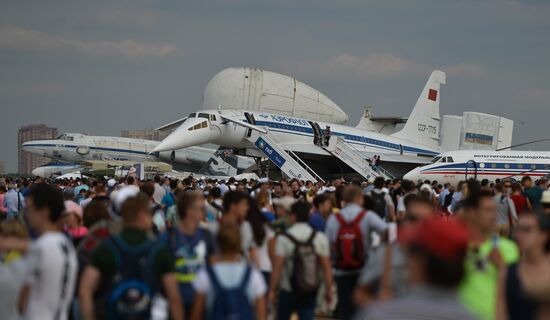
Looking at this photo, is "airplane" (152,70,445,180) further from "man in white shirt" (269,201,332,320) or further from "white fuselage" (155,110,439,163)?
"man in white shirt" (269,201,332,320)

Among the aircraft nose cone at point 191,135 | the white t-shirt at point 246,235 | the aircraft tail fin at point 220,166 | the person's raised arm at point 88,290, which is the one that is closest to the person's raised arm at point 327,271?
the white t-shirt at point 246,235

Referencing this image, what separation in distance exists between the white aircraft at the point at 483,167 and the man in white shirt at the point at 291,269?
28.3m

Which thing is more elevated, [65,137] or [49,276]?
[49,276]

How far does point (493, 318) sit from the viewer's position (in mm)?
4746

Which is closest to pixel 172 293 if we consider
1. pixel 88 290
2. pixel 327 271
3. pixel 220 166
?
pixel 88 290

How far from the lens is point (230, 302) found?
5508 mm

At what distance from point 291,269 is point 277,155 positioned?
3334 centimetres

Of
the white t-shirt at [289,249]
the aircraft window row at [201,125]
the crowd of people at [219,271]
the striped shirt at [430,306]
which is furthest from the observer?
the aircraft window row at [201,125]

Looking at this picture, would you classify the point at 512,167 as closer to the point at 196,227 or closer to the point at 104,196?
the point at 104,196

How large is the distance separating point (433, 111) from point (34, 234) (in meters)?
49.2

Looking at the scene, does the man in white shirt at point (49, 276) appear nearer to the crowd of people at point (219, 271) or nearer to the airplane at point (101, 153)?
the crowd of people at point (219, 271)

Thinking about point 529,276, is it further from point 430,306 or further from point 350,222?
point 350,222

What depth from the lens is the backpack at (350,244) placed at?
793cm

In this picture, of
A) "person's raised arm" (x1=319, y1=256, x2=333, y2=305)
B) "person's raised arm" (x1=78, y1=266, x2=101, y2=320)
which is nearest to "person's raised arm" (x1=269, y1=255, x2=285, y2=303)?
"person's raised arm" (x1=319, y1=256, x2=333, y2=305)
